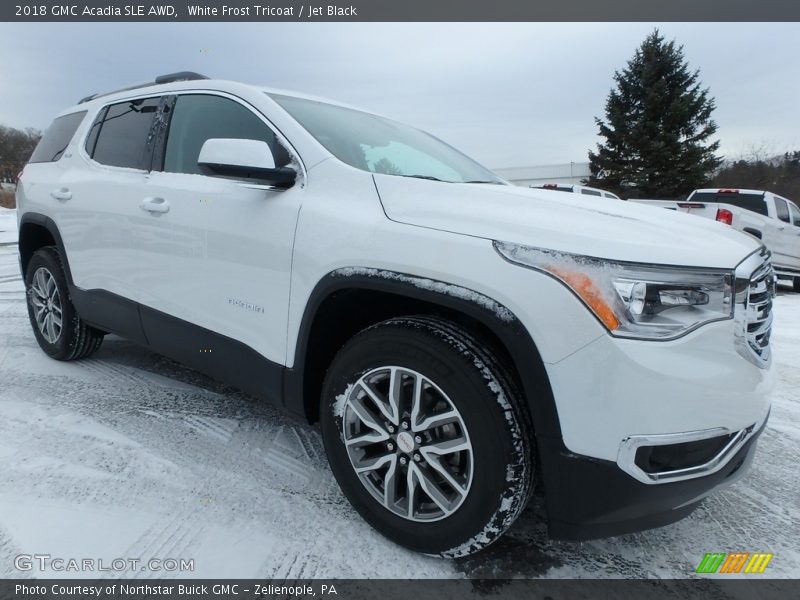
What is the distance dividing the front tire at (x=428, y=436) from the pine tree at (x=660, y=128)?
2936cm

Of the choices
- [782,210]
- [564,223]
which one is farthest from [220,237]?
[782,210]

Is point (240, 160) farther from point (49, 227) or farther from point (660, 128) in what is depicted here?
point (660, 128)

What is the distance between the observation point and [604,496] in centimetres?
155

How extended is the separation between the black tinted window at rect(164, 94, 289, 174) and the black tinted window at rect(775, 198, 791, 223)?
11043 mm

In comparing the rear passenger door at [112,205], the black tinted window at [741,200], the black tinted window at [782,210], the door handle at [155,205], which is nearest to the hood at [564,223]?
the door handle at [155,205]

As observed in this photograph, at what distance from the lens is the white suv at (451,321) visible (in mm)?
1506

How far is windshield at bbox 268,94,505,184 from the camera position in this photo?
2361 mm

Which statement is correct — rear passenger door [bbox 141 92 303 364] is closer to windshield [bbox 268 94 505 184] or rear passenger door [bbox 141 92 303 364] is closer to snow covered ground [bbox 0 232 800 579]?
windshield [bbox 268 94 505 184]

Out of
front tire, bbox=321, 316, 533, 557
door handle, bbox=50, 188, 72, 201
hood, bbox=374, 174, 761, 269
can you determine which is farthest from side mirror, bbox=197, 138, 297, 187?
door handle, bbox=50, 188, 72, 201

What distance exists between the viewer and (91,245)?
3191 mm

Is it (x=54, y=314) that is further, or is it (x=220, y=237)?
(x=54, y=314)

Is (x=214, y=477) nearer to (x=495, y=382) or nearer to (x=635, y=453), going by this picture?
(x=495, y=382)

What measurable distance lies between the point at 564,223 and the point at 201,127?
1975mm

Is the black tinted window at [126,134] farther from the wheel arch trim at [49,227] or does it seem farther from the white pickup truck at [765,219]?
the white pickup truck at [765,219]
